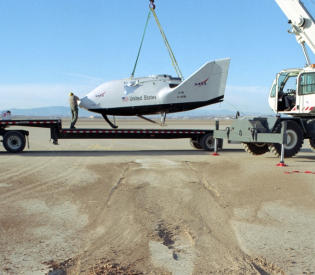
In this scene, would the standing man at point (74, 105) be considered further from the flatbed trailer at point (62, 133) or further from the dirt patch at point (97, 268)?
the dirt patch at point (97, 268)

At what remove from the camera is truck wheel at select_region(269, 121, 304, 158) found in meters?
12.7

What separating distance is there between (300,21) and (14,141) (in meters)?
12.1

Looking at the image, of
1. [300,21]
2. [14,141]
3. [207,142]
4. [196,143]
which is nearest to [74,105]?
[14,141]

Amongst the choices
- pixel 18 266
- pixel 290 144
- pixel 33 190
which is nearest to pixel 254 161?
pixel 290 144

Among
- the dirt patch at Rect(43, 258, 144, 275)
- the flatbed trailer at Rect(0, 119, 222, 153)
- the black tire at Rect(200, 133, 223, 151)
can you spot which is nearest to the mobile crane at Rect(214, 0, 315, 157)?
the black tire at Rect(200, 133, 223, 151)

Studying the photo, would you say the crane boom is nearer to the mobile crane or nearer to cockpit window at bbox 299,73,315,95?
the mobile crane

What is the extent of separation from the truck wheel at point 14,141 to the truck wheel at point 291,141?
31.7 ft

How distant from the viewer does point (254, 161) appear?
12258 mm

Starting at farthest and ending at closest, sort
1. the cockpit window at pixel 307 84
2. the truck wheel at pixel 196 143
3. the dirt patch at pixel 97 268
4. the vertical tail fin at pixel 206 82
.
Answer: the truck wheel at pixel 196 143, the vertical tail fin at pixel 206 82, the cockpit window at pixel 307 84, the dirt patch at pixel 97 268

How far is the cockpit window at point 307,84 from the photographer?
12500 millimetres

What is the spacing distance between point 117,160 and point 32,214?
21.5 ft

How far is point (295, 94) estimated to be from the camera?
13.6 metres

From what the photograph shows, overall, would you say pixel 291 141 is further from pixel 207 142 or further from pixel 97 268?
pixel 97 268

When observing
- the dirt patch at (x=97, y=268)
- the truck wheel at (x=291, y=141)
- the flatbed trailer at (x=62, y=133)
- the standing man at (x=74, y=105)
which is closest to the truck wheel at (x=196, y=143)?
the flatbed trailer at (x=62, y=133)
